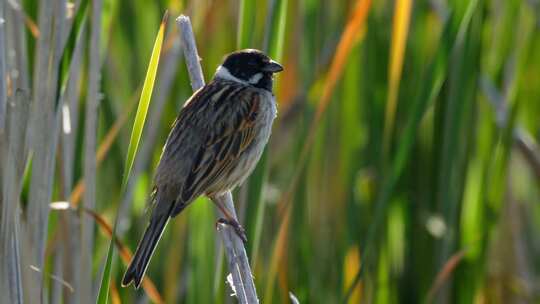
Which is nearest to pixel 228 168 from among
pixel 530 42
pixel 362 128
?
pixel 362 128

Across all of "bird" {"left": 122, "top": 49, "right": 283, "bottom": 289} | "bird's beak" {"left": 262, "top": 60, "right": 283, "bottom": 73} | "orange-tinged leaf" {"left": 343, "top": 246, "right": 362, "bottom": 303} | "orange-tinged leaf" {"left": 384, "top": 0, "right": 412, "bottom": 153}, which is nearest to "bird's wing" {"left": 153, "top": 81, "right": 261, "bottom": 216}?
"bird" {"left": 122, "top": 49, "right": 283, "bottom": 289}

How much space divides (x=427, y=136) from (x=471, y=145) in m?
0.26

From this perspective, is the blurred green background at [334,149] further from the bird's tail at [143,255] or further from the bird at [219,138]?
the bird's tail at [143,255]

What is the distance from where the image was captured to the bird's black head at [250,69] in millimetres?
3410

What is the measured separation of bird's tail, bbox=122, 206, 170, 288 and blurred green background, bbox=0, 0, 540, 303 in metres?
0.23

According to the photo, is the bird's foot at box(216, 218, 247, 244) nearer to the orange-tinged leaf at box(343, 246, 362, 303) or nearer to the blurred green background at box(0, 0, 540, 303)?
the blurred green background at box(0, 0, 540, 303)

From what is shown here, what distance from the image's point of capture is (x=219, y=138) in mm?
3359

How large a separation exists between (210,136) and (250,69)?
35 cm

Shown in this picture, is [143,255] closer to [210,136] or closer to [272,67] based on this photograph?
[210,136]

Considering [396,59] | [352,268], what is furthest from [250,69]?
[352,268]

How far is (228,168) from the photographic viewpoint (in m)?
3.32

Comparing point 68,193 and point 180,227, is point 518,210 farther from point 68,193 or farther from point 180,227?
point 68,193

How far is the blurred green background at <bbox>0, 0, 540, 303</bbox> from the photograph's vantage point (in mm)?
3193

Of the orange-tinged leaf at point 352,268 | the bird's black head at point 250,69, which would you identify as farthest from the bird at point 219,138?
the orange-tinged leaf at point 352,268
